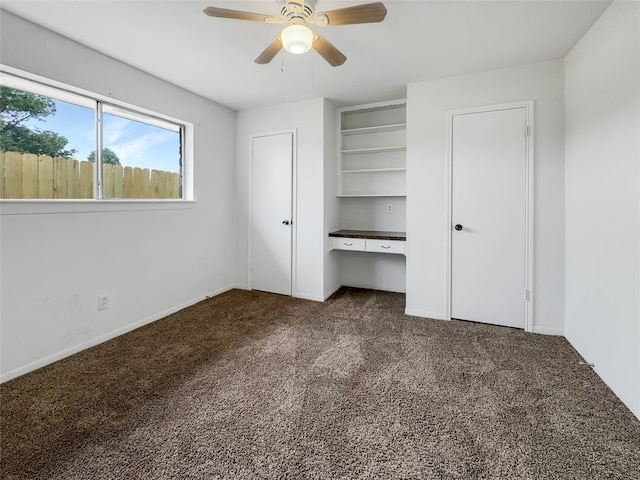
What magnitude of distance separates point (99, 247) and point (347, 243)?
8.23 ft

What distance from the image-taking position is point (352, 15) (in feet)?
5.51

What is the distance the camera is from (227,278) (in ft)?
13.8

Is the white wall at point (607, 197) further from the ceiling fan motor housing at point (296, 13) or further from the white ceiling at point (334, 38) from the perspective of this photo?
the ceiling fan motor housing at point (296, 13)

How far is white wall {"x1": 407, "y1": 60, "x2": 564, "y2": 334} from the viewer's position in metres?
2.71

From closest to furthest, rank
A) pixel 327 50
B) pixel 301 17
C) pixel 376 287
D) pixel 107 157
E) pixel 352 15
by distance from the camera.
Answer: pixel 352 15 → pixel 301 17 → pixel 327 50 → pixel 107 157 → pixel 376 287

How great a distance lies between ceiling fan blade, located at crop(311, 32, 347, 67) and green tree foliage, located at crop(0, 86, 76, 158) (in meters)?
2.09

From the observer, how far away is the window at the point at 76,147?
216 centimetres

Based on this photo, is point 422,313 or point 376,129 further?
point 376,129

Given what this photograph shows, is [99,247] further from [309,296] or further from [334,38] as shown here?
[334,38]

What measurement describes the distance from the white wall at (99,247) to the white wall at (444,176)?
241 centimetres

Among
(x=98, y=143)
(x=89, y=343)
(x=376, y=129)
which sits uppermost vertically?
(x=376, y=129)

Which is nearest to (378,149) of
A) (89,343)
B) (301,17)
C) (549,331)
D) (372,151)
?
(372,151)

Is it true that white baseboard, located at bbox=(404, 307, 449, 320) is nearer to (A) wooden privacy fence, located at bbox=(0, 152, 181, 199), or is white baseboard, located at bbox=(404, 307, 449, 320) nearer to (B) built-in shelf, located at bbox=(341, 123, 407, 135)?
(B) built-in shelf, located at bbox=(341, 123, 407, 135)

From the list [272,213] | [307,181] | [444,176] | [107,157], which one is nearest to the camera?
[107,157]
